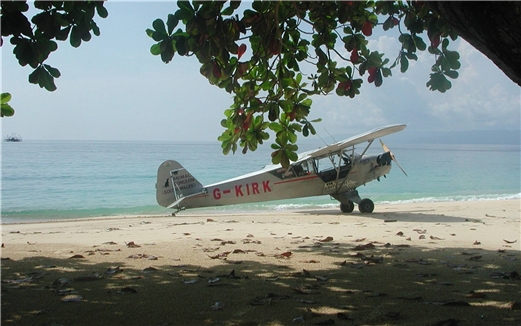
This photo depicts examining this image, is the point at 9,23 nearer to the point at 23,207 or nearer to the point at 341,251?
the point at 341,251

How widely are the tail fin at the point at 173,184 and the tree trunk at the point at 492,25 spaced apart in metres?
12.3

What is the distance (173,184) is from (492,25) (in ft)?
42.5

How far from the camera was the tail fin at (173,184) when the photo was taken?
14250 millimetres

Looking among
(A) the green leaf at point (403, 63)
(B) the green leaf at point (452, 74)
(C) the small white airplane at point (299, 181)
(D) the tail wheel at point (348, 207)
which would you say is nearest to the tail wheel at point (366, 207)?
(C) the small white airplane at point (299, 181)

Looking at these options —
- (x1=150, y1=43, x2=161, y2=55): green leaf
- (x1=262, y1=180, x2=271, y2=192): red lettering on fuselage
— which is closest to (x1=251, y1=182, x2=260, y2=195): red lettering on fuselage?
(x1=262, y1=180, x2=271, y2=192): red lettering on fuselage

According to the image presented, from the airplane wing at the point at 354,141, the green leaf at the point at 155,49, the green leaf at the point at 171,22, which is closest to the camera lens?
the green leaf at the point at 171,22

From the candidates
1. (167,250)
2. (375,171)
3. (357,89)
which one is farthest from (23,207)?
(357,89)

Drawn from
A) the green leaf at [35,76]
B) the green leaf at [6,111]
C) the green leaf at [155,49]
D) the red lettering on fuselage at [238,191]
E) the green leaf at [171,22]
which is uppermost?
the green leaf at [171,22]

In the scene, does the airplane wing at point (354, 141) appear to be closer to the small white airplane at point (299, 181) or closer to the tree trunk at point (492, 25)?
the small white airplane at point (299, 181)

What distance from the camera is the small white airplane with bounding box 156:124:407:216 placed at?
1352 centimetres

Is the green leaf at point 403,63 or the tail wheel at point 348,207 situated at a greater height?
the green leaf at point 403,63

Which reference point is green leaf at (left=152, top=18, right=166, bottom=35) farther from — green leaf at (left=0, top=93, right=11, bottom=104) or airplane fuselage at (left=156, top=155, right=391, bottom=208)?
airplane fuselage at (left=156, top=155, right=391, bottom=208)

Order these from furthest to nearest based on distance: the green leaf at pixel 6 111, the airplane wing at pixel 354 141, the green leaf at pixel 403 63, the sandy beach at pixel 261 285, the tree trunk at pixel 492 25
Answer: the airplane wing at pixel 354 141, the green leaf at pixel 403 63, the green leaf at pixel 6 111, the sandy beach at pixel 261 285, the tree trunk at pixel 492 25

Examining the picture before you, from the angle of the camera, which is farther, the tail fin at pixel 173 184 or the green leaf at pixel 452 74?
the tail fin at pixel 173 184
